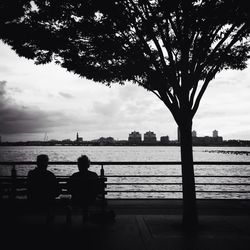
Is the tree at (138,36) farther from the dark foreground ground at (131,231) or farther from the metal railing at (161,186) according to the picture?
the metal railing at (161,186)

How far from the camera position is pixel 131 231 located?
5980 millimetres

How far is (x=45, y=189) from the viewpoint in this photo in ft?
20.2

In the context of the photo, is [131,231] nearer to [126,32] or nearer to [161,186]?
[126,32]

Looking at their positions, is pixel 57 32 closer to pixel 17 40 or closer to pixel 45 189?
pixel 17 40

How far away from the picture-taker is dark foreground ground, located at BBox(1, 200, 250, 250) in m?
5.19

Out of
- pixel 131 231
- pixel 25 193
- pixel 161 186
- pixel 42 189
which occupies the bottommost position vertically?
pixel 161 186

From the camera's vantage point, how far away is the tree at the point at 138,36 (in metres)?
6.15

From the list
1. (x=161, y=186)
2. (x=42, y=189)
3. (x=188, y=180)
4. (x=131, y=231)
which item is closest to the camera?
(x=131, y=231)

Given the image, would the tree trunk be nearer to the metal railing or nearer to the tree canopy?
the tree canopy

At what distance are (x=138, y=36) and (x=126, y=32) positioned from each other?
439mm

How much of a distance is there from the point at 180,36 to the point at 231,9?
1123mm

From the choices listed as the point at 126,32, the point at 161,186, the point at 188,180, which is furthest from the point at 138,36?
the point at 161,186

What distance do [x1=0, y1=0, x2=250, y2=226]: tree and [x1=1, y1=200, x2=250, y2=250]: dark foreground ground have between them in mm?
707

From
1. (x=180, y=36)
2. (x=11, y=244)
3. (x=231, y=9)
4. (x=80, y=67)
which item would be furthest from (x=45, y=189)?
(x=231, y=9)
